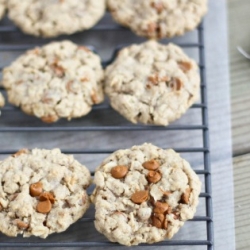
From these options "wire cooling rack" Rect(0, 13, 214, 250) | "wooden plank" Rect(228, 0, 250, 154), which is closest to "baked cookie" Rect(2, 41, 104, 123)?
"wire cooling rack" Rect(0, 13, 214, 250)

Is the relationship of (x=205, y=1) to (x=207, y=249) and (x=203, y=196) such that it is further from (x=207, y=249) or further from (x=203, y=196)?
(x=207, y=249)

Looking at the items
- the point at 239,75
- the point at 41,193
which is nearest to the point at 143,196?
the point at 41,193

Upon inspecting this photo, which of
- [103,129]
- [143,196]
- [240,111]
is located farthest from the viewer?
[240,111]

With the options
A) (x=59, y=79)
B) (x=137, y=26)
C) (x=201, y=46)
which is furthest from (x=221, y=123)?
(x=59, y=79)

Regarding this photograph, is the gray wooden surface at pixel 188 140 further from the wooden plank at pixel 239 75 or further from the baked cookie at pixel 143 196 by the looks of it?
the baked cookie at pixel 143 196

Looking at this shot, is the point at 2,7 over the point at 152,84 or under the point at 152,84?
over

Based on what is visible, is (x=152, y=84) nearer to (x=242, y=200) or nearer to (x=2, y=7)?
(x=242, y=200)

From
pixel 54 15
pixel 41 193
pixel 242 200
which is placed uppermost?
pixel 54 15

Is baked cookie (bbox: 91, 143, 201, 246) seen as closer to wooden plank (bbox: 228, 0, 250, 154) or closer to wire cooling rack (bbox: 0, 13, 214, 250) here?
wire cooling rack (bbox: 0, 13, 214, 250)
